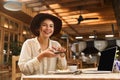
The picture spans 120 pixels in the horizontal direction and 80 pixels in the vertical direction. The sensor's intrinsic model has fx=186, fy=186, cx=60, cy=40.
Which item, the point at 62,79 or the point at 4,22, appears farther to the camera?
the point at 4,22

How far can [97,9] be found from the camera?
7.69 metres

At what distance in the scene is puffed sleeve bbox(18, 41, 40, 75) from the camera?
4.78 feet

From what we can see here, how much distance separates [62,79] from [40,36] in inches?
34.2

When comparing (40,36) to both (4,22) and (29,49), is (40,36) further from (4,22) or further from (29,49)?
(4,22)

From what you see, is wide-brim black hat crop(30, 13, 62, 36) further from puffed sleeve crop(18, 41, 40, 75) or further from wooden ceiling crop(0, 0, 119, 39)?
wooden ceiling crop(0, 0, 119, 39)

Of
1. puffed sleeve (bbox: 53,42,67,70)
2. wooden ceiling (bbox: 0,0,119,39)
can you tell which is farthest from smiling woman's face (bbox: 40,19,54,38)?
wooden ceiling (bbox: 0,0,119,39)

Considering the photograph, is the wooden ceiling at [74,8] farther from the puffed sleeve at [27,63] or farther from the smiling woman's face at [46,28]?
the puffed sleeve at [27,63]

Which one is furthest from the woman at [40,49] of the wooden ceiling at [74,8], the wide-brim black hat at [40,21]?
the wooden ceiling at [74,8]

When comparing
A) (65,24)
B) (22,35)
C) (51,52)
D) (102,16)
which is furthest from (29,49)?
(65,24)

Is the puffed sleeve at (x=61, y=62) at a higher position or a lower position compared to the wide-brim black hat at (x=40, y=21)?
lower

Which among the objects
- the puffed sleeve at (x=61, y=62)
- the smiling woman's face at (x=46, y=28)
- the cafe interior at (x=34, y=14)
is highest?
the cafe interior at (x=34, y=14)

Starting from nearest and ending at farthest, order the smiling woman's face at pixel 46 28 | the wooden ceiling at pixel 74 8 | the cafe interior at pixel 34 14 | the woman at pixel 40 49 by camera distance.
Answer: the woman at pixel 40 49, the smiling woman's face at pixel 46 28, the cafe interior at pixel 34 14, the wooden ceiling at pixel 74 8

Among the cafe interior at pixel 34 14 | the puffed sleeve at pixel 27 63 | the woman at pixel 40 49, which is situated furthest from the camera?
the cafe interior at pixel 34 14

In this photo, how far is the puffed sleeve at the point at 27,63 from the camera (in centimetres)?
146
